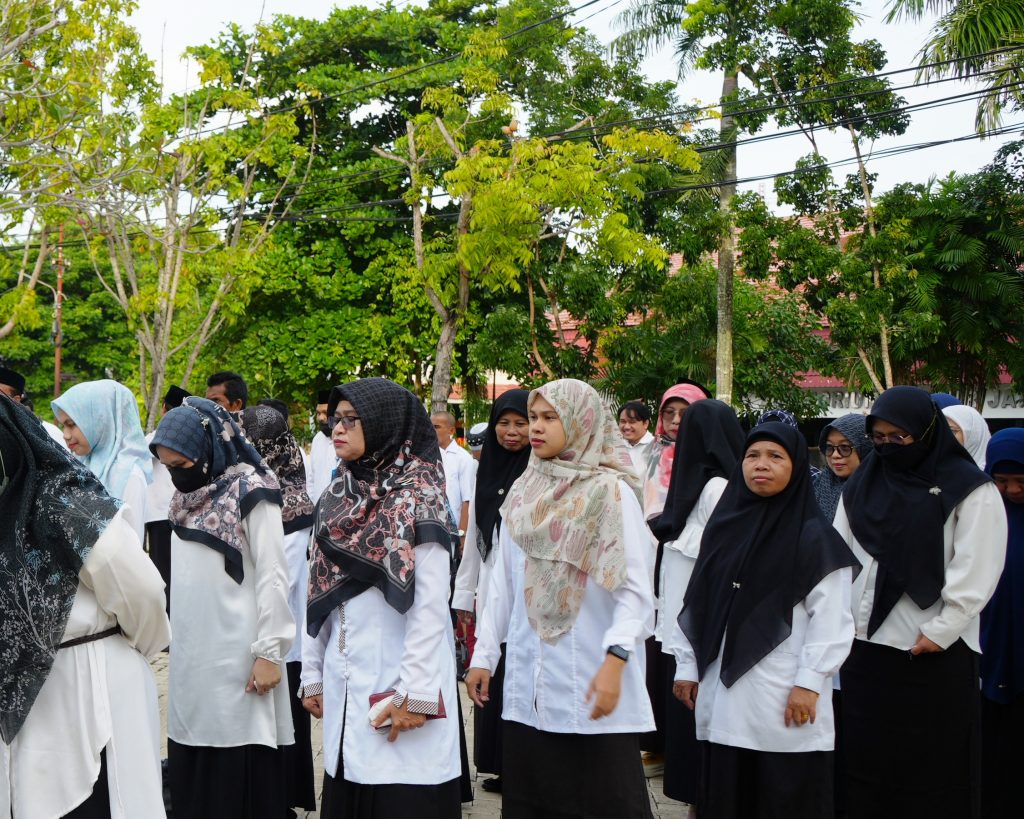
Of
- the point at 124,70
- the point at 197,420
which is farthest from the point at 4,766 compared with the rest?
the point at 124,70

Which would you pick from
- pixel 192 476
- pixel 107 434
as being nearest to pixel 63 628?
pixel 192 476

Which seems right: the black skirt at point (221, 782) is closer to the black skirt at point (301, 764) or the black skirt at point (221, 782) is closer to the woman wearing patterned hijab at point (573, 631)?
the black skirt at point (301, 764)

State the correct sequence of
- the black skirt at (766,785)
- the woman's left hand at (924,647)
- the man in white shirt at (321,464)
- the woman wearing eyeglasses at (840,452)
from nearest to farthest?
the black skirt at (766,785), the woman's left hand at (924,647), the woman wearing eyeglasses at (840,452), the man in white shirt at (321,464)

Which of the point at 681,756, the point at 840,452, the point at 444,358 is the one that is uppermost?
the point at 444,358

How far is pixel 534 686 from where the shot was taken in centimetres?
368

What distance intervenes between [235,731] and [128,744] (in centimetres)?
106

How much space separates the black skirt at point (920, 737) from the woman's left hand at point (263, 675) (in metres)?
2.32

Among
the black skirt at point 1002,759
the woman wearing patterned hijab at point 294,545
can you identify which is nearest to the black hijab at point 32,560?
the woman wearing patterned hijab at point 294,545

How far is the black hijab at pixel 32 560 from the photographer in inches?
107

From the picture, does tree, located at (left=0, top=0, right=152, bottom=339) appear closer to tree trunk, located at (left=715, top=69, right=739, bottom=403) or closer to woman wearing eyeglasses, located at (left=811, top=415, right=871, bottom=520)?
woman wearing eyeglasses, located at (left=811, top=415, right=871, bottom=520)

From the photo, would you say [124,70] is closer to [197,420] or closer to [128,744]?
[197,420]

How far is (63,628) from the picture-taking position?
2.78 meters

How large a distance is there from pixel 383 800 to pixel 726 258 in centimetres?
1139

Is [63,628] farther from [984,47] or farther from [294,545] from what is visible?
[984,47]
